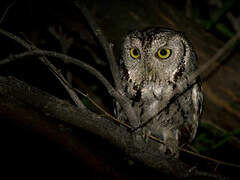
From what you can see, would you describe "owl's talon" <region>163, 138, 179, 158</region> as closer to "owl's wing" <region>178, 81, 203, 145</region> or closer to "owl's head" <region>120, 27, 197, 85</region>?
"owl's wing" <region>178, 81, 203, 145</region>

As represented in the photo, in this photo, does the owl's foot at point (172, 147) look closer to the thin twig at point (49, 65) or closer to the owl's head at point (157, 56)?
the owl's head at point (157, 56)

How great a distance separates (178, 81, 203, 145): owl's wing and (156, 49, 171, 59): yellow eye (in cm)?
28

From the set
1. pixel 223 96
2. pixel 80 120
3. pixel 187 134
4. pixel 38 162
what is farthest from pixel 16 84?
pixel 223 96

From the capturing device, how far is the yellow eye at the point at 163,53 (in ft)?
4.62

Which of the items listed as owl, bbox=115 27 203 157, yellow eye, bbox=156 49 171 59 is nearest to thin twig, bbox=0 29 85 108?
owl, bbox=115 27 203 157

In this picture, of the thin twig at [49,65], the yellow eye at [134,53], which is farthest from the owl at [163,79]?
the thin twig at [49,65]

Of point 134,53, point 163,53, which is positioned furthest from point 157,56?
point 134,53

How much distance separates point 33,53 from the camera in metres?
0.95

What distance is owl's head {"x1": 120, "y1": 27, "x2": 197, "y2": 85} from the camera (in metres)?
1.39

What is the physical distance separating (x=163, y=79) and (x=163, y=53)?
155mm

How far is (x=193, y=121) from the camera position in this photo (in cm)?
161

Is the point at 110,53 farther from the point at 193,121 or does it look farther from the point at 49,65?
the point at 193,121

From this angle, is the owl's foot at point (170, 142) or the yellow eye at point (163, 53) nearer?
the yellow eye at point (163, 53)

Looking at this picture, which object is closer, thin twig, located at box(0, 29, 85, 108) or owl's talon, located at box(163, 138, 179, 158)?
thin twig, located at box(0, 29, 85, 108)
